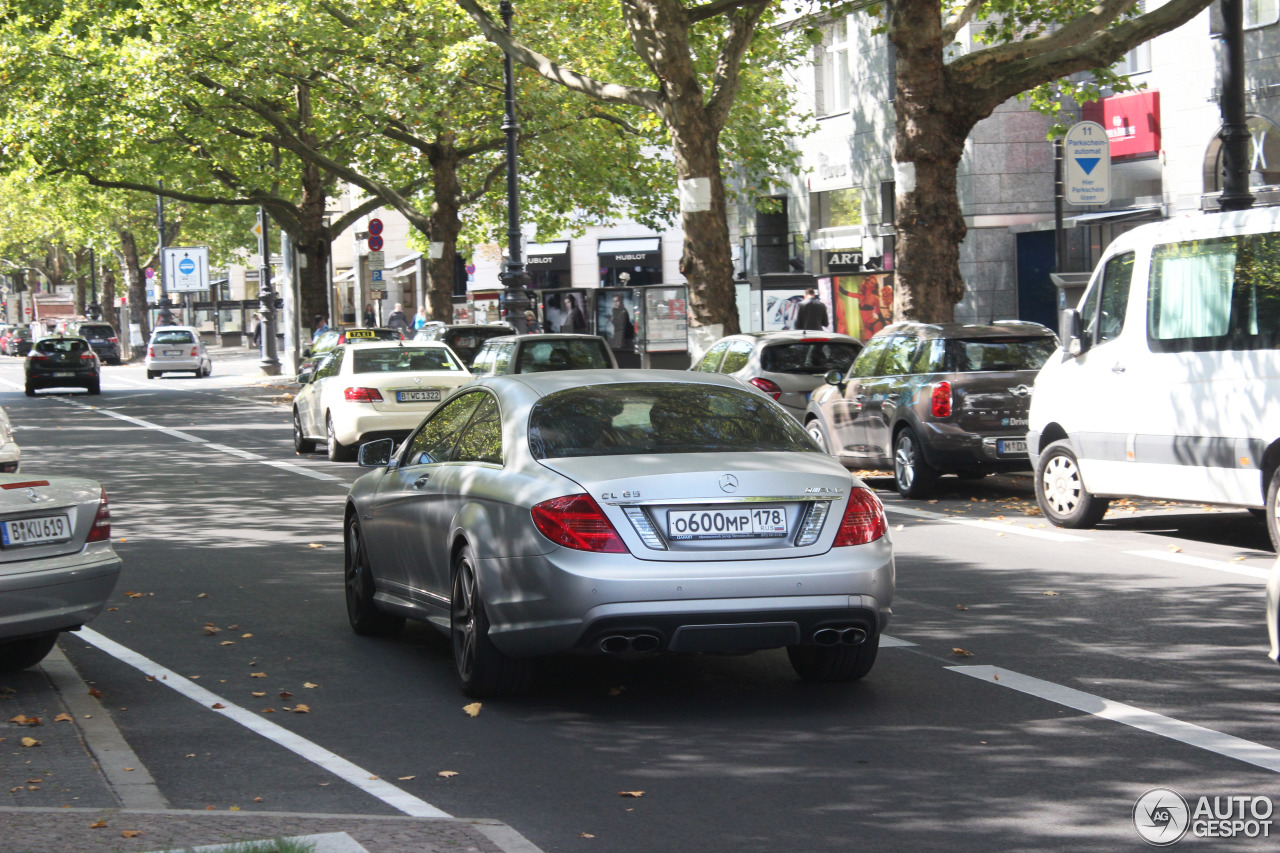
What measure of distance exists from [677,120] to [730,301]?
2648 millimetres

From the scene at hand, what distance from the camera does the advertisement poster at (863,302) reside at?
31641mm

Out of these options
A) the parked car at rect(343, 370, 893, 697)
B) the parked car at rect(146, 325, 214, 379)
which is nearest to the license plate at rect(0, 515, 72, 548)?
the parked car at rect(343, 370, 893, 697)

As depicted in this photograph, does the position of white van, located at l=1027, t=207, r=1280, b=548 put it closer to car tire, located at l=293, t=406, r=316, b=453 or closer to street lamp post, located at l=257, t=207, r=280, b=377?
car tire, located at l=293, t=406, r=316, b=453

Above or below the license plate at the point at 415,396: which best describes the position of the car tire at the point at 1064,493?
below

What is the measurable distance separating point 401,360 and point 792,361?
4.99 m

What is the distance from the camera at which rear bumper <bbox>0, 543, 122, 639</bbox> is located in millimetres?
7242

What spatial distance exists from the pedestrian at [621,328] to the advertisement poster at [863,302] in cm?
537

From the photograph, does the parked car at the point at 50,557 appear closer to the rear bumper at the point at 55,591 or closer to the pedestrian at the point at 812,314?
the rear bumper at the point at 55,591

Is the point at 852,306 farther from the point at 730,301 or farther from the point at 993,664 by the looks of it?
the point at 993,664

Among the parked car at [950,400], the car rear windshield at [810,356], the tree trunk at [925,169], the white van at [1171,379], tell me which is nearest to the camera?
the white van at [1171,379]

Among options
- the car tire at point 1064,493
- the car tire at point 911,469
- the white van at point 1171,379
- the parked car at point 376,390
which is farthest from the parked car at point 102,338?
the white van at point 1171,379

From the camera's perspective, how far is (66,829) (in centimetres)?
491

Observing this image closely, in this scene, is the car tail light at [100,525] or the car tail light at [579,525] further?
the car tail light at [100,525]

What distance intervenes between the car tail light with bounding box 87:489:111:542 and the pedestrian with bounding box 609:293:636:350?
28599 millimetres
